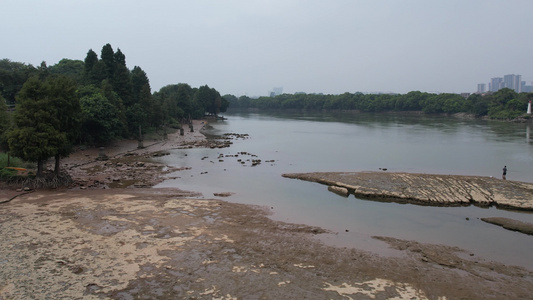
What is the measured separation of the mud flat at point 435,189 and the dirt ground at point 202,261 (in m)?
8.21

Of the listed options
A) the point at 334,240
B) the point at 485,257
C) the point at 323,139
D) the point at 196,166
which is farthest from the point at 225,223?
the point at 323,139

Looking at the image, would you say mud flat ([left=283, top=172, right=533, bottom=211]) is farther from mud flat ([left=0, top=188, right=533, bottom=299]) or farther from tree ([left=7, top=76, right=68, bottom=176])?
tree ([left=7, top=76, right=68, bottom=176])

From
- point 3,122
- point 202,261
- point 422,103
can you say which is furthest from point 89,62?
point 422,103

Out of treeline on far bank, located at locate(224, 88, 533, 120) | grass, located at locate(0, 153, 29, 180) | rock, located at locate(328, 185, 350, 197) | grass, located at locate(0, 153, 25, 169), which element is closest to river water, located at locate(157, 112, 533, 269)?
rock, located at locate(328, 185, 350, 197)

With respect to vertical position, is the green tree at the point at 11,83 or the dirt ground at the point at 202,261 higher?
the green tree at the point at 11,83

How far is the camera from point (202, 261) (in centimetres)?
1350

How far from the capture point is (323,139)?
2422 inches

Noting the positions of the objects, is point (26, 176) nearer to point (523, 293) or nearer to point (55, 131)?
point (55, 131)

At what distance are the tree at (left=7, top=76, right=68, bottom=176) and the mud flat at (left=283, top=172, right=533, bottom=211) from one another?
1854 centimetres

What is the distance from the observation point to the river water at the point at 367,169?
701 inches

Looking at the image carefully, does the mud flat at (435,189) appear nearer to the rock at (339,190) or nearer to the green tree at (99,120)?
the rock at (339,190)

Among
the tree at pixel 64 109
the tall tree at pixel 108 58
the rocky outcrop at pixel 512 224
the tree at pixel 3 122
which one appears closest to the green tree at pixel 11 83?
the tall tree at pixel 108 58

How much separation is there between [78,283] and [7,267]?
301cm

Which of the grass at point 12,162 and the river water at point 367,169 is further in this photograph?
the grass at point 12,162
